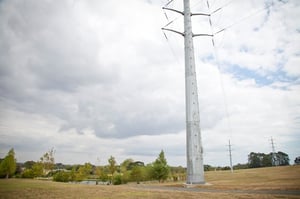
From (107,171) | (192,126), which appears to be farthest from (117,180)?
(192,126)

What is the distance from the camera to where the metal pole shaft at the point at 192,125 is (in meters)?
27.6

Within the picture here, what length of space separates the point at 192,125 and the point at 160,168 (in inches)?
1131

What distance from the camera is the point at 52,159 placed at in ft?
242

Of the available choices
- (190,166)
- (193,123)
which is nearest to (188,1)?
(193,123)

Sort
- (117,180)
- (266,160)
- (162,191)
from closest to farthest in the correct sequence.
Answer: (162,191), (117,180), (266,160)

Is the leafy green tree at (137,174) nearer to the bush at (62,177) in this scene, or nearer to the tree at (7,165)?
the bush at (62,177)

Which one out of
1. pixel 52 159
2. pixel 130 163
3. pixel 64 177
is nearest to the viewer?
pixel 64 177

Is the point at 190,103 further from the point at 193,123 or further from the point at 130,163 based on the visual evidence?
the point at 130,163

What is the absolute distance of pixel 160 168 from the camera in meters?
54.2

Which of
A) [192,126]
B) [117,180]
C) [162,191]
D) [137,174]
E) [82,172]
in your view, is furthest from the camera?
[82,172]

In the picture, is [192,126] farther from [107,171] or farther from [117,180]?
[107,171]

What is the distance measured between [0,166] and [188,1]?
56.5m

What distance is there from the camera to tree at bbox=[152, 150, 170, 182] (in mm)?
54250

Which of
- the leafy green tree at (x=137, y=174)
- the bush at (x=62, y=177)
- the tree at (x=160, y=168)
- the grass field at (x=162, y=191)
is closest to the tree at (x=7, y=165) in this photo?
the bush at (x=62, y=177)
